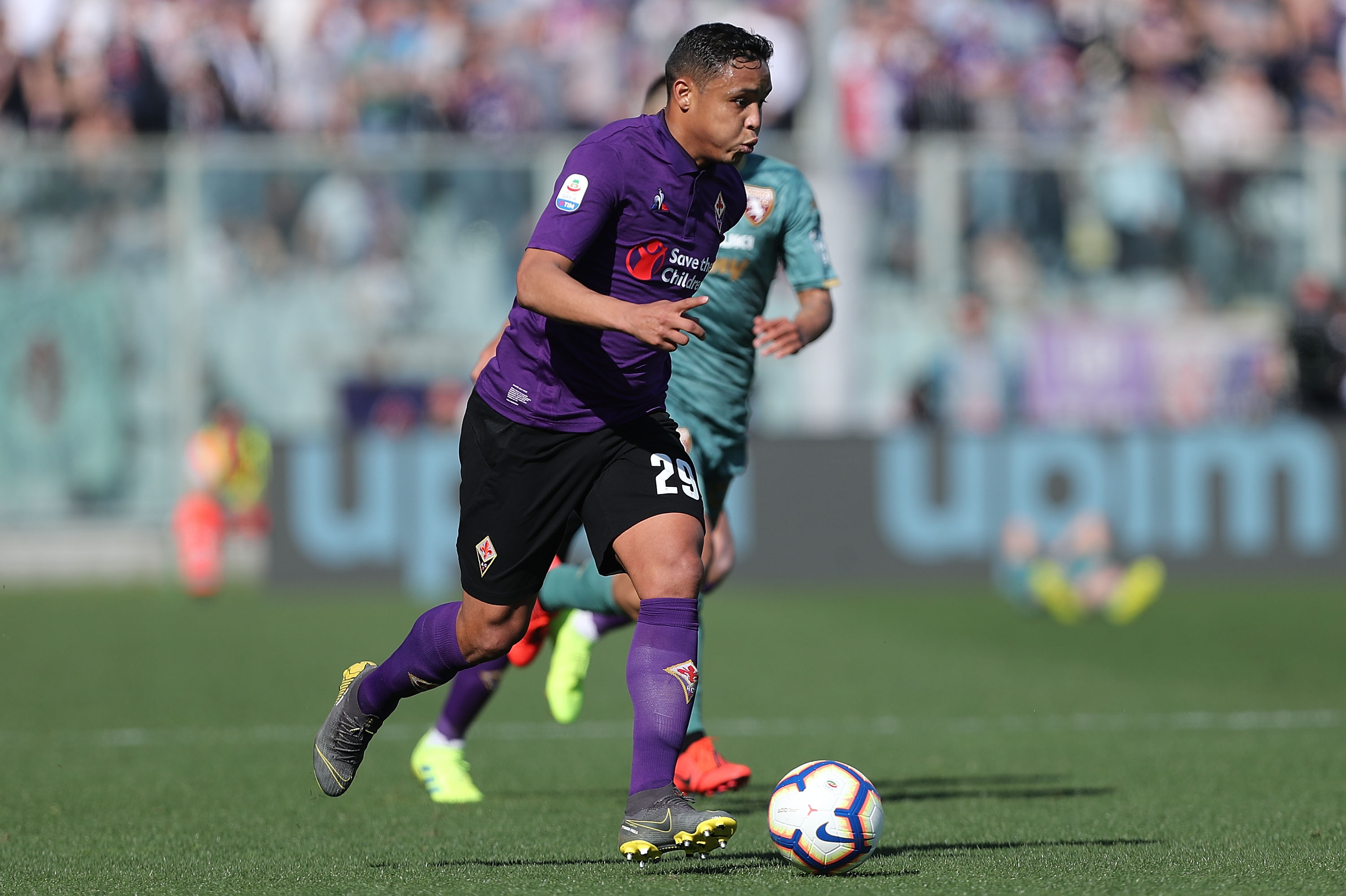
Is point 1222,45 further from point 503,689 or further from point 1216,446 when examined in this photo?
point 503,689

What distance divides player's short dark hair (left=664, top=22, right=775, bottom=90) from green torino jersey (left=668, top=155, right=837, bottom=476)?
172 cm

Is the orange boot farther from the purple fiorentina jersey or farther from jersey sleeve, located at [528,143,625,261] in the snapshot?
jersey sleeve, located at [528,143,625,261]

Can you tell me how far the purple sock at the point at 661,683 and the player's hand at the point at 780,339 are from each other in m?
1.12

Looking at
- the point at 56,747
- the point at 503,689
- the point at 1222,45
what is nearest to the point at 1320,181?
the point at 1222,45

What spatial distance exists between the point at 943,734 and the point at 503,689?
2.91m

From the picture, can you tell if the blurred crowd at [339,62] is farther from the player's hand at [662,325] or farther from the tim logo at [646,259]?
the player's hand at [662,325]

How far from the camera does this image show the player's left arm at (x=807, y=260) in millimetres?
6566

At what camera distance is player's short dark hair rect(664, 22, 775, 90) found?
5039 millimetres

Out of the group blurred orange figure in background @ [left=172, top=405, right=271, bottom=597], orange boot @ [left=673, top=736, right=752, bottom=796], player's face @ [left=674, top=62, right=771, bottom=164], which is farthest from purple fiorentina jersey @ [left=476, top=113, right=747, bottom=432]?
blurred orange figure in background @ [left=172, top=405, right=271, bottom=597]

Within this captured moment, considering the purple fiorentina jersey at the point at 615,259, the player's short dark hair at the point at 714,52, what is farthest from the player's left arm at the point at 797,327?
the player's short dark hair at the point at 714,52

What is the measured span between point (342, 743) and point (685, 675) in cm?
119

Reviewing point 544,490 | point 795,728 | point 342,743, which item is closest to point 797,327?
point 544,490

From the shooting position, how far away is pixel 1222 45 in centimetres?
1994

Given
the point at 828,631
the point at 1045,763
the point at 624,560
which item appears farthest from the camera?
the point at 828,631
